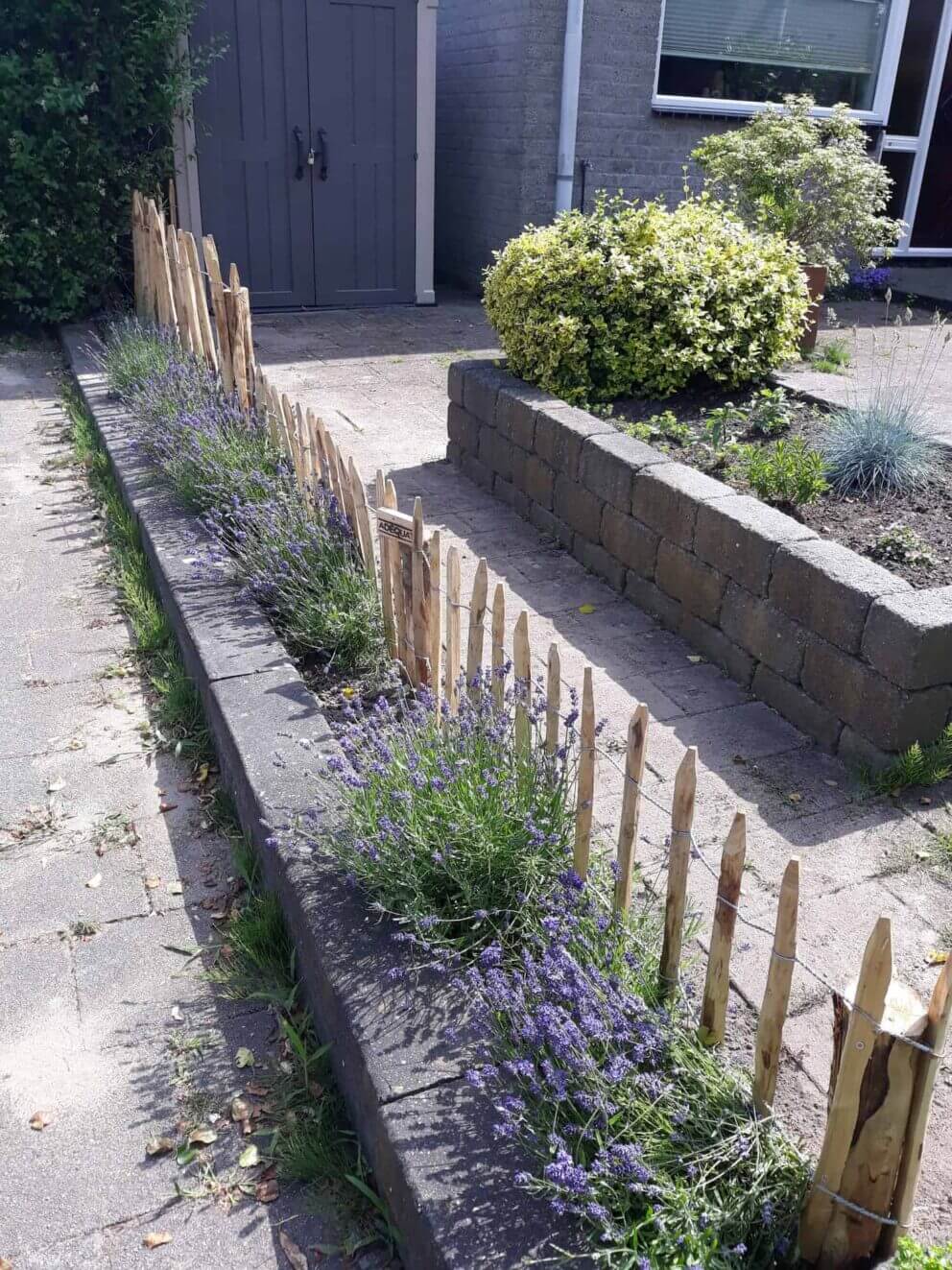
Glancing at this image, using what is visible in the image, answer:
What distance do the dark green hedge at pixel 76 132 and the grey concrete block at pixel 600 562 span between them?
5707mm

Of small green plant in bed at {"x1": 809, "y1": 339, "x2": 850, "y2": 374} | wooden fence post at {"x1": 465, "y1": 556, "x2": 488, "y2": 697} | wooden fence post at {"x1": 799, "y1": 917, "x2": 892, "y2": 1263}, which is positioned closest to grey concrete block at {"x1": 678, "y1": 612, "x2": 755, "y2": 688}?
wooden fence post at {"x1": 465, "y1": 556, "x2": 488, "y2": 697}

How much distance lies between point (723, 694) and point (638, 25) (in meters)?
8.23

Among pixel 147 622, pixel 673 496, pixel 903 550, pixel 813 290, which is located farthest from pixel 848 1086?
pixel 813 290

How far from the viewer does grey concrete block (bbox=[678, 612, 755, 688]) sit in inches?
150

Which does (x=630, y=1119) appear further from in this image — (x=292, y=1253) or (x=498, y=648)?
(x=498, y=648)

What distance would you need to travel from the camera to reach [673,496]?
4.14 m

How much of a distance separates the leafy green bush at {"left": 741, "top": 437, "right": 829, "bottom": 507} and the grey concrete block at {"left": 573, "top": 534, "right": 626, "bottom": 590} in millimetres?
640

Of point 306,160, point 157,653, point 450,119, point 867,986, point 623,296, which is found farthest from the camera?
point 450,119

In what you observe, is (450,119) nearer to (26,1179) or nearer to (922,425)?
(922,425)

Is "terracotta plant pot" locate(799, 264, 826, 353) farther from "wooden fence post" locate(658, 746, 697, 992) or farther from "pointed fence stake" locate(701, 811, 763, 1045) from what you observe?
"pointed fence stake" locate(701, 811, 763, 1045)

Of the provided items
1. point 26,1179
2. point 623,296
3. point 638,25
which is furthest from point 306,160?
point 26,1179

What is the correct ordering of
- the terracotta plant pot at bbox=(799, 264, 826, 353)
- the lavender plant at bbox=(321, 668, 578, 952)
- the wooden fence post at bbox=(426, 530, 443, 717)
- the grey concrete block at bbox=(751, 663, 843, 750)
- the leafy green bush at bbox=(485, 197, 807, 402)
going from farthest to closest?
the terracotta plant pot at bbox=(799, 264, 826, 353) < the leafy green bush at bbox=(485, 197, 807, 402) < the grey concrete block at bbox=(751, 663, 843, 750) < the wooden fence post at bbox=(426, 530, 443, 717) < the lavender plant at bbox=(321, 668, 578, 952)

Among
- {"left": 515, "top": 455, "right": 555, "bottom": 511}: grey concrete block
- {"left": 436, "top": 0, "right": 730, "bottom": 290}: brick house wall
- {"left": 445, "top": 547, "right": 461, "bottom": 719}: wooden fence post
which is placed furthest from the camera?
{"left": 436, "top": 0, "right": 730, "bottom": 290}: brick house wall

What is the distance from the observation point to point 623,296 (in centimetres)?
545
